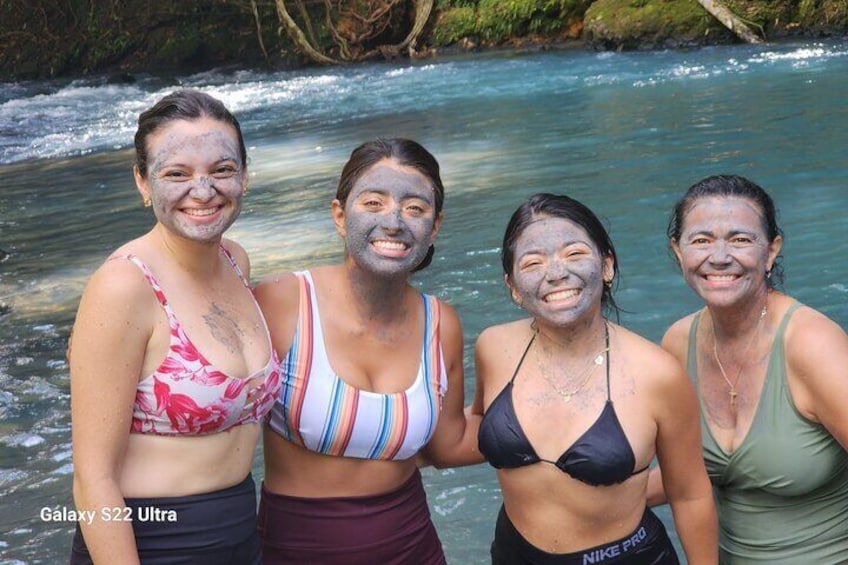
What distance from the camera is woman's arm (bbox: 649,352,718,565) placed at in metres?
3.20

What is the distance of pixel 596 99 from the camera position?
15.5 m

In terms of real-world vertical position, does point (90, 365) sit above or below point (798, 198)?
above

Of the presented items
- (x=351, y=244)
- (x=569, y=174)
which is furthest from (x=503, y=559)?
(x=569, y=174)

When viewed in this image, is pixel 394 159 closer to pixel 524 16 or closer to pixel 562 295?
pixel 562 295

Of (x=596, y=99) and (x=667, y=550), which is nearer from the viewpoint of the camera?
(x=667, y=550)

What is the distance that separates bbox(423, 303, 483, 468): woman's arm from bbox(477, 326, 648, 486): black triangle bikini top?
0.17 meters

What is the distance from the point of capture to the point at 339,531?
3.21 meters

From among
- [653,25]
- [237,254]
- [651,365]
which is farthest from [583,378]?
[653,25]

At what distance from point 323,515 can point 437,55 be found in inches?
887

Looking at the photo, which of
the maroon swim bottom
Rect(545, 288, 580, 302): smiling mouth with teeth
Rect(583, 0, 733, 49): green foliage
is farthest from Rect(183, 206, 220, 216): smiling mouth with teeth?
Rect(583, 0, 733, 49): green foliage

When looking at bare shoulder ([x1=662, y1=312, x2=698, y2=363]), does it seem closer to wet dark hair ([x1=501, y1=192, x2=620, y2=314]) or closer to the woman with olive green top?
the woman with olive green top

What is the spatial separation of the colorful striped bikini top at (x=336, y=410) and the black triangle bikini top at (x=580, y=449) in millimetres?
192

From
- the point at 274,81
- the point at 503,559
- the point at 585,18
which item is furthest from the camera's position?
the point at 274,81

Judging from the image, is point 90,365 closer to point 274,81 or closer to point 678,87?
point 678,87
